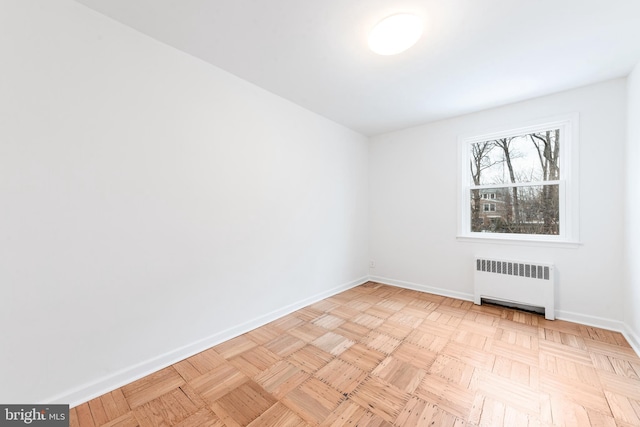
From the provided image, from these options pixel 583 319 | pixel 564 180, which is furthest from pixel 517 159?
pixel 583 319

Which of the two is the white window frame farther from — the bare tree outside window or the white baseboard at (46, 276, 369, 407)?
the white baseboard at (46, 276, 369, 407)

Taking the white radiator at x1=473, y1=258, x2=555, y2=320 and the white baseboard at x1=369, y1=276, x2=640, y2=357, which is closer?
the white baseboard at x1=369, y1=276, x2=640, y2=357

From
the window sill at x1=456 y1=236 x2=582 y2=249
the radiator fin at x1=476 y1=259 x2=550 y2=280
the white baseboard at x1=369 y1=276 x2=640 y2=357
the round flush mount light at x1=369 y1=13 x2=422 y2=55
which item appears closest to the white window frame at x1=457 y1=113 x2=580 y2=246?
the window sill at x1=456 y1=236 x2=582 y2=249

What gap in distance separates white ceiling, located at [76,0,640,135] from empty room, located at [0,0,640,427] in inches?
0.8

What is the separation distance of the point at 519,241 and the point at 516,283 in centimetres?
50

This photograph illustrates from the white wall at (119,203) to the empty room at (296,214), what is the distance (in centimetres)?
1

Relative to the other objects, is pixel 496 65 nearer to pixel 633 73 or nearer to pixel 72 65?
pixel 633 73

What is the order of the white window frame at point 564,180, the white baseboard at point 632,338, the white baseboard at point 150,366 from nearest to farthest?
1. the white baseboard at point 150,366
2. the white baseboard at point 632,338
3. the white window frame at point 564,180

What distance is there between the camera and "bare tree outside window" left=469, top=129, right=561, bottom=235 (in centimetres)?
292

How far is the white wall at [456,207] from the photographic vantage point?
2.54m

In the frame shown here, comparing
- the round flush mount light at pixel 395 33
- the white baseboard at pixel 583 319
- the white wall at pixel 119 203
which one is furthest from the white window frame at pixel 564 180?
the white wall at pixel 119 203

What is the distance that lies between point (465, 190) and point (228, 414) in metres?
3.60

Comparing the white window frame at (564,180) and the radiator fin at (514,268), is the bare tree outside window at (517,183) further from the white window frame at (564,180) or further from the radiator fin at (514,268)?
the radiator fin at (514,268)

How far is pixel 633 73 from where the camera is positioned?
2.29 metres
